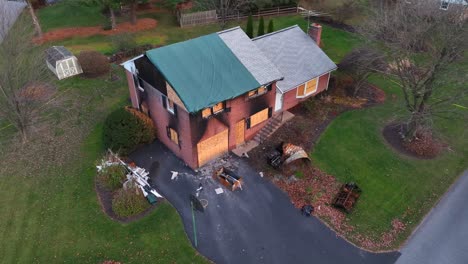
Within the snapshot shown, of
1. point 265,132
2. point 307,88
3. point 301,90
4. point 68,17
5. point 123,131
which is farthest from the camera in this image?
point 68,17

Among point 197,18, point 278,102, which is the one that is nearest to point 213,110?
point 278,102

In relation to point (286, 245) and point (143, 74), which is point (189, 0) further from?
point (286, 245)

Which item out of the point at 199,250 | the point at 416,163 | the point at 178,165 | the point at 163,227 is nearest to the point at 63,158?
the point at 178,165

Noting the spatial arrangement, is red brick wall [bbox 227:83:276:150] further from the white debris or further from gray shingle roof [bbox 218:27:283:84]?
the white debris

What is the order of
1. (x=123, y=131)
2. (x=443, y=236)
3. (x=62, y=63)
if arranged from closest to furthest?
(x=443, y=236), (x=123, y=131), (x=62, y=63)

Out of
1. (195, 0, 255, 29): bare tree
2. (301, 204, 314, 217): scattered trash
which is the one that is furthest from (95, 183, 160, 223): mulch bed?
(195, 0, 255, 29): bare tree

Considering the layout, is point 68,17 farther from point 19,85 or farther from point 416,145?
point 416,145
